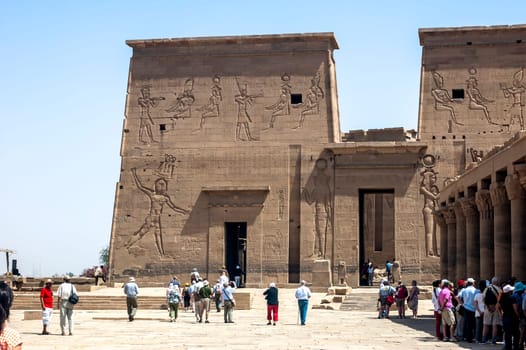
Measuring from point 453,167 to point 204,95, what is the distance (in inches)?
370

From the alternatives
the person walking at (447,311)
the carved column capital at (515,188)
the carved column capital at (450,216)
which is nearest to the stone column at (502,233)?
the carved column capital at (515,188)

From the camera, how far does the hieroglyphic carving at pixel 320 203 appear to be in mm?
32156

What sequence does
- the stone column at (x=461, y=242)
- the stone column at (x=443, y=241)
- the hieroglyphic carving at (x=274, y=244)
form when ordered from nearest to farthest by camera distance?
1. the stone column at (x=461, y=242)
2. the stone column at (x=443, y=241)
3. the hieroglyphic carving at (x=274, y=244)

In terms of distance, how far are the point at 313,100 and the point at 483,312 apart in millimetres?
18636

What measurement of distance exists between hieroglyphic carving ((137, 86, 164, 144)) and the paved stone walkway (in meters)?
10.0

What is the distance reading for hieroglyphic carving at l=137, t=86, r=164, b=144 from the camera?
34031mm

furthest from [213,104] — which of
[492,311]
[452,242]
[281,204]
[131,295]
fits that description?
[492,311]

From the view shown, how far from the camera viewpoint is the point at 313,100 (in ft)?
108

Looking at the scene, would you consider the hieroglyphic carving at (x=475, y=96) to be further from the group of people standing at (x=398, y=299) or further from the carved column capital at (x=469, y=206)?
the group of people standing at (x=398, y=299)

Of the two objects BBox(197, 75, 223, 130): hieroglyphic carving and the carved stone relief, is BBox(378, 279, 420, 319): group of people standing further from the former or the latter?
BBox(197, 75, 223, 130): hieroglyphic carving

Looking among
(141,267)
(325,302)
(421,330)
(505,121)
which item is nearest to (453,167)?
(505,121)

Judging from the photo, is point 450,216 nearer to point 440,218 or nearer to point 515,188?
point 440,218

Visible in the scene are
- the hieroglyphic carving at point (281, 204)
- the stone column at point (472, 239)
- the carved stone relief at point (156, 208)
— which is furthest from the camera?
the carved stone relief at point (156, 208)

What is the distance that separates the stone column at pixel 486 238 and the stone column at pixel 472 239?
1417mm
